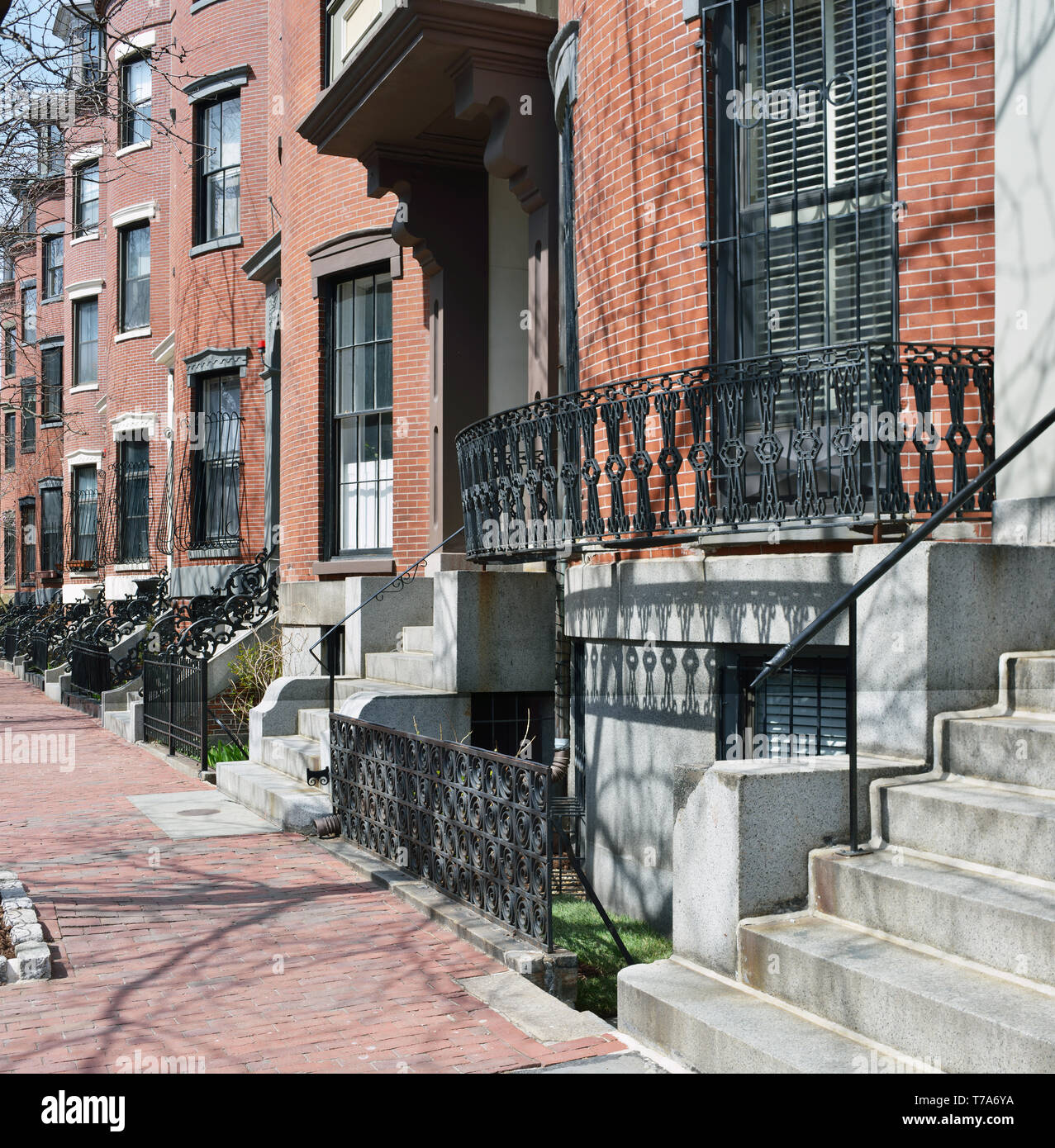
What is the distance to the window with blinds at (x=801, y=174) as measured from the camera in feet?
23.7

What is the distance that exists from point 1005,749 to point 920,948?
3.50ft

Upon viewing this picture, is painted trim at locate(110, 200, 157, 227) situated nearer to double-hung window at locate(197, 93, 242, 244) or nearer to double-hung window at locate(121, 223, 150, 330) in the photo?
double-hung window at locate(121, 223, 150, 330)

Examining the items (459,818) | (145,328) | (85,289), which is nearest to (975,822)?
(459,818)

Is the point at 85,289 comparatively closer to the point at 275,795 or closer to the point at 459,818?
the point at 275,795

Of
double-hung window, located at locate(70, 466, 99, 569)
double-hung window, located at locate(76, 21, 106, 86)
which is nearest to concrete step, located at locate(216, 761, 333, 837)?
double-hung window, located at locate(76, 21, 106, 86)

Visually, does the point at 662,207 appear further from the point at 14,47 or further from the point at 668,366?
the point at 14,47

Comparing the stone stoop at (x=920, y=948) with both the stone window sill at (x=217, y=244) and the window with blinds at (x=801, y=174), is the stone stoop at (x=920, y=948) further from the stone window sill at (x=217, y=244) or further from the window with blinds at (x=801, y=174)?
the stone window sill at (x=217, y=244)

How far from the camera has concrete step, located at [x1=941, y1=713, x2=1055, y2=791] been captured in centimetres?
492

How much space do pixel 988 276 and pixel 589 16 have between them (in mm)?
3913

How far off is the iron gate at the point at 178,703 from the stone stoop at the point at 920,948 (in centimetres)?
846

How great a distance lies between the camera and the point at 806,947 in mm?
4492

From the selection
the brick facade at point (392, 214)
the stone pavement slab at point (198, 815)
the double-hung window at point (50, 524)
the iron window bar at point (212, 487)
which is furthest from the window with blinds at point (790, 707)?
the double-hung window at point (50, 524)

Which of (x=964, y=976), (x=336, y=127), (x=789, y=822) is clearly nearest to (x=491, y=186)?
(x=336, y=127)

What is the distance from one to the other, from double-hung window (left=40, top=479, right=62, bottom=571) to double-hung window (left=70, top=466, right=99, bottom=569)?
3678 millimetres
